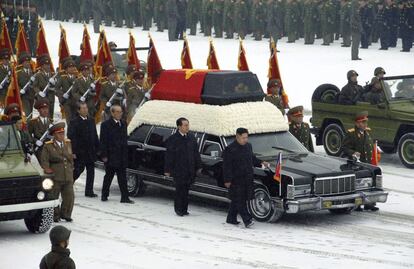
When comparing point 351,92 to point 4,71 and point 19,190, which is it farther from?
point 19,190

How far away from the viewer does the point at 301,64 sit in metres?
39.8

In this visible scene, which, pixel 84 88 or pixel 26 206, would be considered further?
pixel 84 88

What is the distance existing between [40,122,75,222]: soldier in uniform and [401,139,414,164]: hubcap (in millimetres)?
7976

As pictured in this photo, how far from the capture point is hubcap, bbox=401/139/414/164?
2373cm

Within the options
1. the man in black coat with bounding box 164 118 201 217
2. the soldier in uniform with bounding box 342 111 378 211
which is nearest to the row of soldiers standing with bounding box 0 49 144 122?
the soldier in uniform with bounding box 342 111 378 211

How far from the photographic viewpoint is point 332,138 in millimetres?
25469

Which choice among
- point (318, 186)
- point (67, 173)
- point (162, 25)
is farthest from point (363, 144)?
point (162, 25)

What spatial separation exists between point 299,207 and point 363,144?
3080 millimetres

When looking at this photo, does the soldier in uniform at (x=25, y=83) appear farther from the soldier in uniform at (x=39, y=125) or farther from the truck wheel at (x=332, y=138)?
the soldier in uniform at (x=39, y=125)

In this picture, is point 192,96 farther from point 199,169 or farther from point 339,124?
point 339,124

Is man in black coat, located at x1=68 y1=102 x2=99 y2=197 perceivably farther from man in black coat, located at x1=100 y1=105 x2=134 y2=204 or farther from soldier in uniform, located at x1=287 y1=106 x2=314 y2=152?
soldier in uniform, located at x1=287 y1=106 x2=314 y2=152

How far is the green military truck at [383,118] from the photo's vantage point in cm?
2391

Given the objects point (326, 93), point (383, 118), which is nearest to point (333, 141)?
point (326, 93)

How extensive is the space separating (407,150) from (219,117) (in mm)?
5874
